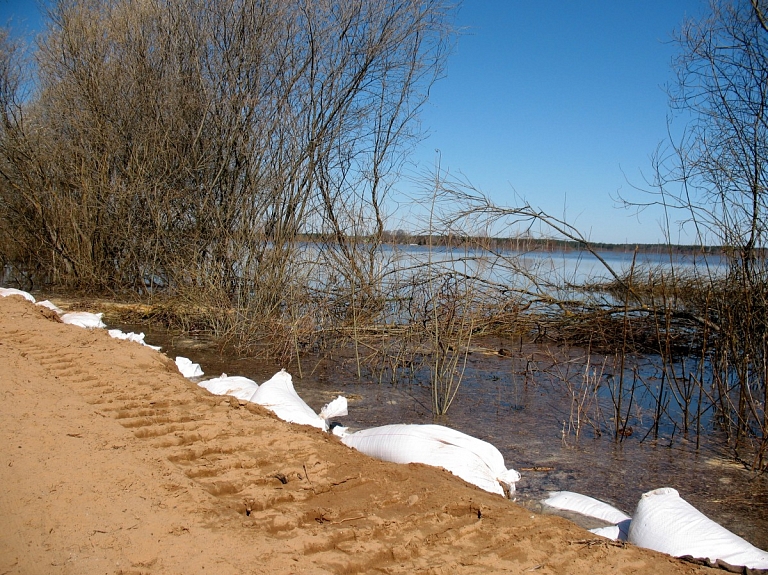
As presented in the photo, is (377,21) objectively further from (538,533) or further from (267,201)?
(538,533)

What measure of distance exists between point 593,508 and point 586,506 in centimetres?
4

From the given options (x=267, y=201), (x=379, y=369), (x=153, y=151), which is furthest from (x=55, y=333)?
(x=153, y=151)

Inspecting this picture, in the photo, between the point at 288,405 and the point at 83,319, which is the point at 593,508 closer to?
the point at 288,405

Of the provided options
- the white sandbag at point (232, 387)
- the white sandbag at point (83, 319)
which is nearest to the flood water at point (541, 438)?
the white sandbag at point (232, 387)

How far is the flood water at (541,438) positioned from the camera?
14.3ft

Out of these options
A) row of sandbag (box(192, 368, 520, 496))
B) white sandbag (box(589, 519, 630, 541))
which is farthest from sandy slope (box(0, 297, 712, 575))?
white sandbag (box(589, 519, 630, 541))

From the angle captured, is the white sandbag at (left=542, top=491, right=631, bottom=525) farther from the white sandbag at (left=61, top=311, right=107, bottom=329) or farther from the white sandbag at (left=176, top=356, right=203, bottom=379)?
the white sandbag at (left=61, top=311, right=107, bottom=329)

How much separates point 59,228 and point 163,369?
29.1 ft

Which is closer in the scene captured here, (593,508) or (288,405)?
(593,508)

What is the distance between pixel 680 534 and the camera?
314cm

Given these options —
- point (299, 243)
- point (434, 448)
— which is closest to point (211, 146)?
point (299, 243)

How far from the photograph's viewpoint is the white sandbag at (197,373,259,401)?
582cm

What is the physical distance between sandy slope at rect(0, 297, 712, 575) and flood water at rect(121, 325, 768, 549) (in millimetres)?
1049

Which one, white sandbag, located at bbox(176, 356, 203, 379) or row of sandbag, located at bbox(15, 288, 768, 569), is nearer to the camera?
row of sandbag, located at bbox(15, 288, 768, 569)
